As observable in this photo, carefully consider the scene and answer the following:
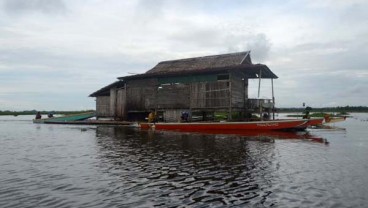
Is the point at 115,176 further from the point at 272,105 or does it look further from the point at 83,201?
the point at 272,105

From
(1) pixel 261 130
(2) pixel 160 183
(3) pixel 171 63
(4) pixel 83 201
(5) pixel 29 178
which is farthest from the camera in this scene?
(3) pixel 171 63

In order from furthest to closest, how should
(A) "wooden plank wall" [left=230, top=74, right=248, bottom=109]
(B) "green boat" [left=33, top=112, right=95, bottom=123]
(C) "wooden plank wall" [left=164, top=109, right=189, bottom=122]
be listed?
(B) "green boat" [left=33, top=112, right=95, bottom=123] → (C) "wooden plank wall" [left=164, top=109, right=189, bottom=122] → (A) "wooden plank wall" [left=230, top=74, right=248, bottom=109]

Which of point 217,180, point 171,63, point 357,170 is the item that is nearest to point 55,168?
point 217,180

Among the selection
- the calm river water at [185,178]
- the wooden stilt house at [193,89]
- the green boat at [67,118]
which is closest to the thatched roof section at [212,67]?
the wooden stilt house at [193,89]

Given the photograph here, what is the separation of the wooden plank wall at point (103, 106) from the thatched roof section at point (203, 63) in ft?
24.7

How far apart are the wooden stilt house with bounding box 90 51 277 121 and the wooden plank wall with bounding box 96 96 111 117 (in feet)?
4.34

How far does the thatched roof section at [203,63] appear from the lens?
31.1 meters

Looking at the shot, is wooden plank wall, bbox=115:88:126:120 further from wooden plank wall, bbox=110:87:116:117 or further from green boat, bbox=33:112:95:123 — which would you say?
green boat, bbox=33:112:95:123

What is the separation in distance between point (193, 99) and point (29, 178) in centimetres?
2294

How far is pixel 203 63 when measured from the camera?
33.1 meters

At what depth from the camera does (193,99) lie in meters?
32.1

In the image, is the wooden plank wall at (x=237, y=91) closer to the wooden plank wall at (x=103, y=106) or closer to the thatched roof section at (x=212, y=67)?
the thatched roof section at (x=212, y=67)

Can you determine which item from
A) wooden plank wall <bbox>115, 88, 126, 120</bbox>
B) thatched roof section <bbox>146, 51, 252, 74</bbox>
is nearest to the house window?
thatched roof section <bbox>146, 51, 252, 74</bbox>

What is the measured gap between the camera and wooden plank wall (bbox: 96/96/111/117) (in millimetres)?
40156
